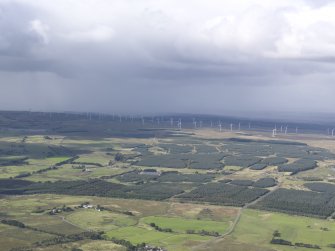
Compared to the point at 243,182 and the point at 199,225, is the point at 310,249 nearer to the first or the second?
the point at 199,225

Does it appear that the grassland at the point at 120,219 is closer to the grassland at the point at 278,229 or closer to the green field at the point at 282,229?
the grassland at the point at 278,229

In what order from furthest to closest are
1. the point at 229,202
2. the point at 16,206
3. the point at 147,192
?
the point at 147,192, the point at 229,202, the point at 16,206

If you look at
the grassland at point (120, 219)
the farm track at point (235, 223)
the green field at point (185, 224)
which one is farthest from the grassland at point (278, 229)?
the grassland at point (120, 219)

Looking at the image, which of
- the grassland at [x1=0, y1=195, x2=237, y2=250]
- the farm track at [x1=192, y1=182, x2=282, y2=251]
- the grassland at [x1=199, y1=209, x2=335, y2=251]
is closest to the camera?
the farm track at [x1=192, y1=182, x2=282, y2=251]

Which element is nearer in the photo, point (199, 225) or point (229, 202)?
point (199, 225)

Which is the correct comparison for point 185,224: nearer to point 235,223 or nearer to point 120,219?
point 235,223

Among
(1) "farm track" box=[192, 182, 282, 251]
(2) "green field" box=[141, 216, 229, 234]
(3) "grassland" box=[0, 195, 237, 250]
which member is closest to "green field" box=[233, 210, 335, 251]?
(1) "farm track" box=[192, 182, 282, 251]

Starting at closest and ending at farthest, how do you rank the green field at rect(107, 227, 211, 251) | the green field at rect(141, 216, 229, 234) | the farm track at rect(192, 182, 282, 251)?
the farm track at rect(192, 182, 282, 251)
the green field at rect(107, 227, 211, 251)
the green field at rect(141, 216, 229, 234)

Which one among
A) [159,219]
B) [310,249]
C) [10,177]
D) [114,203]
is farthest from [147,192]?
[310,249]

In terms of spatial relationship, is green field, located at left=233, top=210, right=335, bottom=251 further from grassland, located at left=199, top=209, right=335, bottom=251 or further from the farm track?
the farm track

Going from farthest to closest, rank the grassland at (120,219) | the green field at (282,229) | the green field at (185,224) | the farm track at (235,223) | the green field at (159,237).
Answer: the green field at (185,224)
the green field at (282,229)
the grassland at (120,219)
the green field at (159,237)
the farm track at (235,223)

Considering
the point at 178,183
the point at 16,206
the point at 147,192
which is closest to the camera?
the point at 16,206
